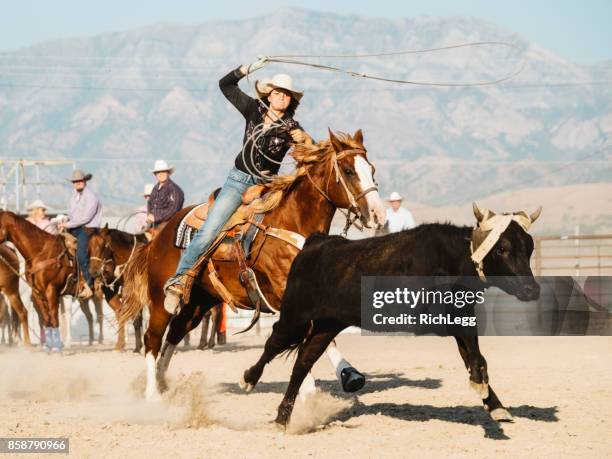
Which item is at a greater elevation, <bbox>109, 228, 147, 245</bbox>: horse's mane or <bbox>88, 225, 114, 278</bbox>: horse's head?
<bbox>109, 228, 147, 245</bbox>: horse's mane

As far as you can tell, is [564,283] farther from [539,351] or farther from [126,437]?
[126,437]

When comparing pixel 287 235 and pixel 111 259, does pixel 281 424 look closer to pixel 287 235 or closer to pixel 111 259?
pixel 287 235

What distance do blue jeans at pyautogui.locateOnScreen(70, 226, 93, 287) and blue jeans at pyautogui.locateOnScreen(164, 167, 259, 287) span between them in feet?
24.2

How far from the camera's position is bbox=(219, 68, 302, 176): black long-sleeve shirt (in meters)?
8.45

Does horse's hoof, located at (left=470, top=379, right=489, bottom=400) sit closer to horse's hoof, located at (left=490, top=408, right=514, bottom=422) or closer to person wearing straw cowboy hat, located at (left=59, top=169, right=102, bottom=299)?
horse's hoof, located at (left=490, top=408, right=514, bottom=422)

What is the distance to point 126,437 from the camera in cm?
711

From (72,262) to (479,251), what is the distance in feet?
33.6

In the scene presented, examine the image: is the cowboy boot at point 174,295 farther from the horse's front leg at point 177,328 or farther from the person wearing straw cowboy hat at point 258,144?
the horse's front leg at point 177,328

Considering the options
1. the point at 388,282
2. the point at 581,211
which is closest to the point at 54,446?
the point at 388,282

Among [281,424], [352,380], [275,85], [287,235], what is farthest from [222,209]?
[281,424]

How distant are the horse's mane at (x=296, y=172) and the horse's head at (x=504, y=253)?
1.71 m

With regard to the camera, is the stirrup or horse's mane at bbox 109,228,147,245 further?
horse's mane at bbox 109,228,147,245

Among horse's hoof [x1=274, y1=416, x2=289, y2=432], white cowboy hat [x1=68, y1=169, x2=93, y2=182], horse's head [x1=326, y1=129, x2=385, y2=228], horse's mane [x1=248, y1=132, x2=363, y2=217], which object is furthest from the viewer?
white cowboy hat [x1=68, y1=169, x2=93, y2=182]

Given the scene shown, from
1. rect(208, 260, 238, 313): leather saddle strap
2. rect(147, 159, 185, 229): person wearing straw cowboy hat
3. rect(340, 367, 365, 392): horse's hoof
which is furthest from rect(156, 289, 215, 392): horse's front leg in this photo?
rect(147, 159, 185, 229): person wearing straw cowboy hat
